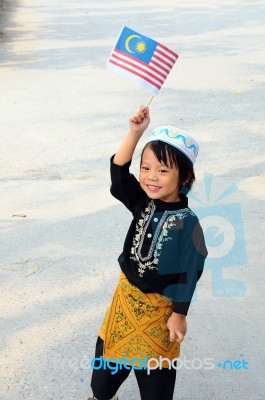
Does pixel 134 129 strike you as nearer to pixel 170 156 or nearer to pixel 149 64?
pixel 170 156

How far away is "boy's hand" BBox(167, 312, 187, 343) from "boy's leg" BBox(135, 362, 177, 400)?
17 centimetres

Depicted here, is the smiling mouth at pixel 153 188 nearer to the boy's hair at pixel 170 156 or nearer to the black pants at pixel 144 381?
the boy's hair at pixel 170 156

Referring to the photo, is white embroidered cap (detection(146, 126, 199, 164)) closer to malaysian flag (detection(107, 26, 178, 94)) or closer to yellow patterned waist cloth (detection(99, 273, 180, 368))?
malaysian flag (detection(107, 26, 178, 94))

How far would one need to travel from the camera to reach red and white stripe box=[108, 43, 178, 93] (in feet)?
8.55

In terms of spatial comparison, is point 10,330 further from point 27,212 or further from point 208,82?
point 208,82

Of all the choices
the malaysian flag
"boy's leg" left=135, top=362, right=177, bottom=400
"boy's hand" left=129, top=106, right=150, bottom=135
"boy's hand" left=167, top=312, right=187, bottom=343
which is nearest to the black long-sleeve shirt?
"boy's hand" left=167, top=312, right=187, bottom=343

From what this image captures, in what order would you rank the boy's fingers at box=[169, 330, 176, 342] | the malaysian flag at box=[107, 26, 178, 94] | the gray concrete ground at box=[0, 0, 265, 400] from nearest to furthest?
the boy's fingers at box=[169, 330, 176, 342], the malaysian flag at box=[107, 26, 178, 94], the gray concrete ground at box=[0, 0, 265, 400]

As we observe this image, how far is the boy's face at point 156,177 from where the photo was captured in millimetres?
2318

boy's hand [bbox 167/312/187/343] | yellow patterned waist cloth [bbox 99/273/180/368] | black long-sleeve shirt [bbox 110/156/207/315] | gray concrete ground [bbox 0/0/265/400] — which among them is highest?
black long-sleeve shirt [bbox 110/156/207/315]

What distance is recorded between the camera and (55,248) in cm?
405

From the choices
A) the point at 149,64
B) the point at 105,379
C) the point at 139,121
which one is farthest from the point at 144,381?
the point at 149,64

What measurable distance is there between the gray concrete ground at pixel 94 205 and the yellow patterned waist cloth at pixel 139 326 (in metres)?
0.56

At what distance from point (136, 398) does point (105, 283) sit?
3.02 ft

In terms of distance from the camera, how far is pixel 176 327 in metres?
2.28
